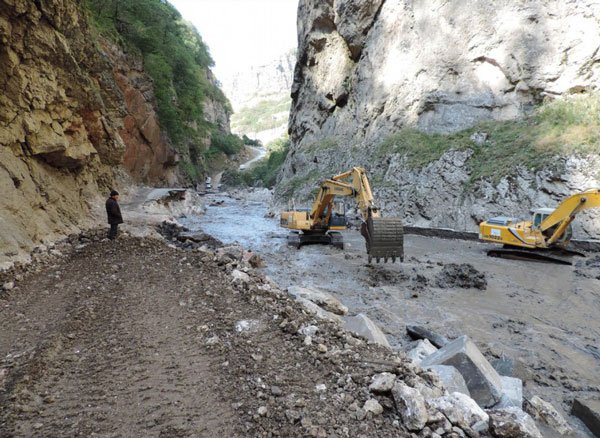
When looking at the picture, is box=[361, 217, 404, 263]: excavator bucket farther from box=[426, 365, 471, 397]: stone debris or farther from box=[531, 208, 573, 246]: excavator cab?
box=[426, 365, 471, 397]: stone debris

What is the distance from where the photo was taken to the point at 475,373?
12.1 ft

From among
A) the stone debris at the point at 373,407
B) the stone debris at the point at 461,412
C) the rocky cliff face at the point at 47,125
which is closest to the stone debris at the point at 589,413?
the stone debris at the point at 461,412

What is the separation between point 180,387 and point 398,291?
247 inches

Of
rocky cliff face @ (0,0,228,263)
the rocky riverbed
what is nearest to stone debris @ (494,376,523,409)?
the rocky riverbed

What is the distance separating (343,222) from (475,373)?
10.3 m

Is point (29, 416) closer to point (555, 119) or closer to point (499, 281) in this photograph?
point (499, 281)

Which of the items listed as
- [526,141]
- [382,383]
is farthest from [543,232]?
[382,383]

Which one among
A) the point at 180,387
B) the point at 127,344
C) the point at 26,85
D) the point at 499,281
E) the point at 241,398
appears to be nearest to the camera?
the point at 241,398

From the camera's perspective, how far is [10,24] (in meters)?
7.54

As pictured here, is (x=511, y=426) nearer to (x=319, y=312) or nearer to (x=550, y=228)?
(x=319, y=312)

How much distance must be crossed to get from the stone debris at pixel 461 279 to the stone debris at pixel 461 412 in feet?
19.9

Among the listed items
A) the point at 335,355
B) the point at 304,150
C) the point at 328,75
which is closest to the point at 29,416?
the point at 335,355

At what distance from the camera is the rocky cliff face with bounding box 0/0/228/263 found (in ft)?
24.2

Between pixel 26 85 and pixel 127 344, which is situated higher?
pixel 26 85
